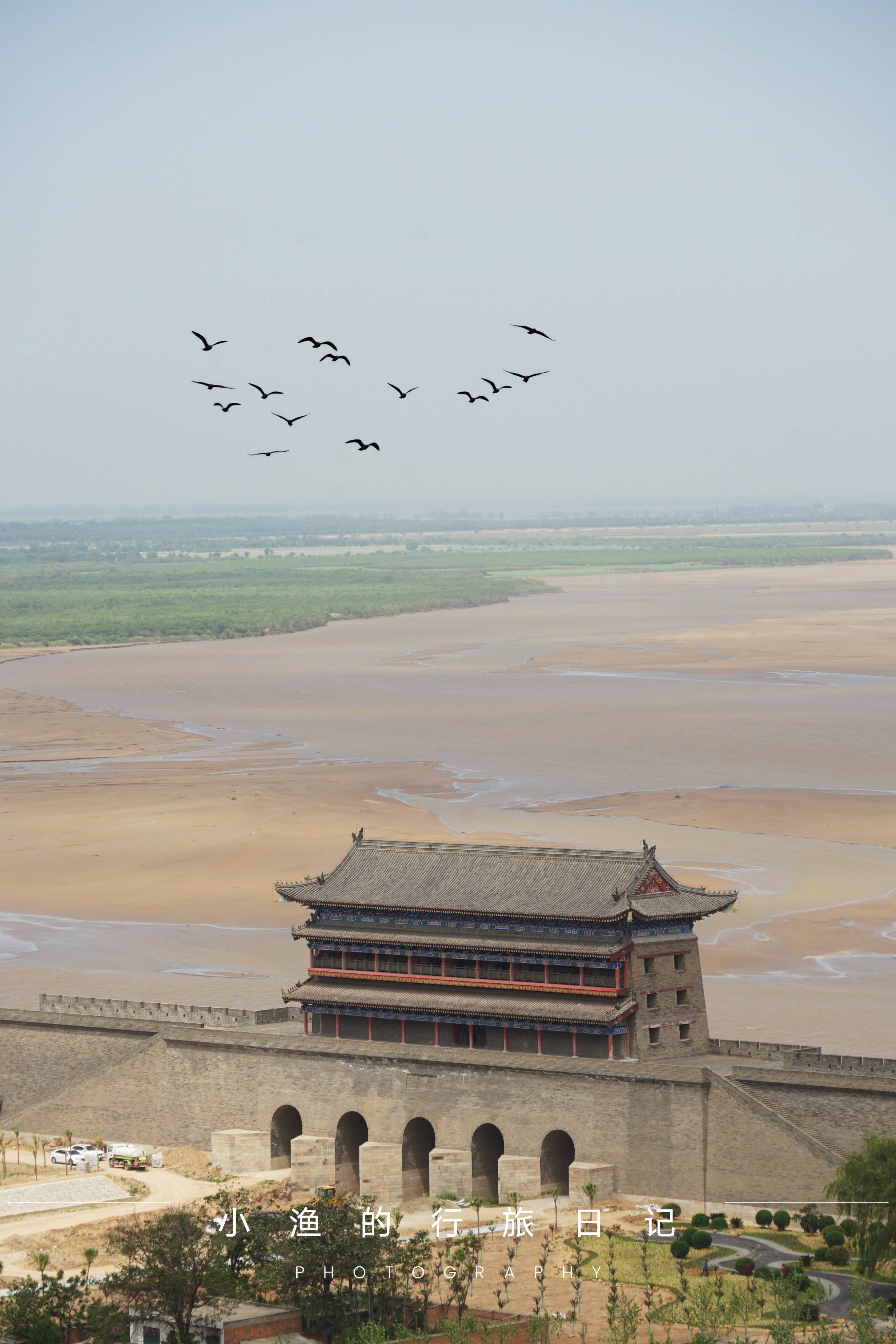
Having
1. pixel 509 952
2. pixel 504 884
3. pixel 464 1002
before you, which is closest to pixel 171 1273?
pixel 464 1002

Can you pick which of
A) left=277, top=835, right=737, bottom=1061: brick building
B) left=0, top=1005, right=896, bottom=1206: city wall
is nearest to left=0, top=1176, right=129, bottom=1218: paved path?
left=0, top=1005, right=896, bottom=1206: city wall

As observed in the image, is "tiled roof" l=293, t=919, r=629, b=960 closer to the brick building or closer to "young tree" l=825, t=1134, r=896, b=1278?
the brick building

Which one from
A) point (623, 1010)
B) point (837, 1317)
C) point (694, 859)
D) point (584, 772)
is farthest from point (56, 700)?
point (837, 1317)

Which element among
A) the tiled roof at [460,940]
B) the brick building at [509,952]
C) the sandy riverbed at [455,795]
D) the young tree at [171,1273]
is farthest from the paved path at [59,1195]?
the sandy riverbed at [455,795]

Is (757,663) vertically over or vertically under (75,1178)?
over

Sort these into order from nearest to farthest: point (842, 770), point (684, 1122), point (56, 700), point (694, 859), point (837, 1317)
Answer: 1. point (837, 1317)
2. point (684, 1122)
3. point (694, 859)
4. point (842, 770)
5. point (56, 700)

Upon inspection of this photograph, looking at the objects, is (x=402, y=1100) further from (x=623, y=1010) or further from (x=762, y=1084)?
(x=762, y=1084)

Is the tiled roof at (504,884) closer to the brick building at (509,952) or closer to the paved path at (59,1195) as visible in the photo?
the brick building at (509,952)
